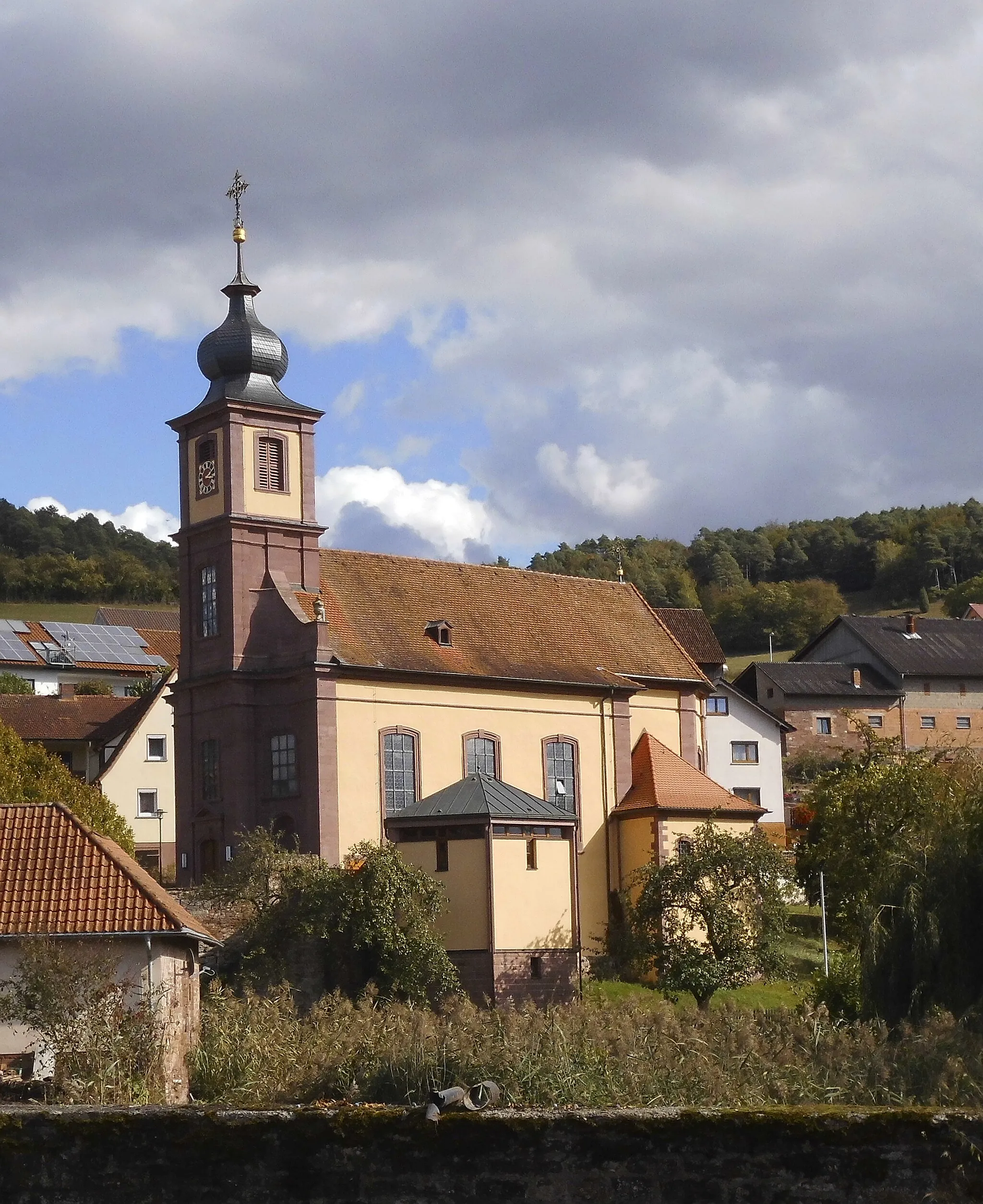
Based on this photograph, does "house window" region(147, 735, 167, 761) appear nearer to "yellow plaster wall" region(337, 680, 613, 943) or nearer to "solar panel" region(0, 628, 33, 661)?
"yellow plaster wall" region(337, 680, 613, 943)

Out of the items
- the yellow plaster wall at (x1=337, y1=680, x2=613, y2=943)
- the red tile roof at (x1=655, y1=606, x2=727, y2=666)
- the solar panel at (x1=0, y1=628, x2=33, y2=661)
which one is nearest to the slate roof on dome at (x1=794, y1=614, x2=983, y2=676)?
the red tile roof at (x1=655, y1=606, x2=727, y2=666)

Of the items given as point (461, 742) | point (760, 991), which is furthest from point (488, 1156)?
point (461, 742)

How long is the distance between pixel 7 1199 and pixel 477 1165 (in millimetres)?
4176

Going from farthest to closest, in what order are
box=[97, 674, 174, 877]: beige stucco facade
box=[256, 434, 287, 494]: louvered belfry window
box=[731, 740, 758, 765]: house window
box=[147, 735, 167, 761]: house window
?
box=[731, 740, 758, 765]: house window < box=[147, 735, 167, 761]: house window < box=[97, 674, 174, 877]: beige stucco facade < box=[256, 434, 287, 494]: louvered belfry window

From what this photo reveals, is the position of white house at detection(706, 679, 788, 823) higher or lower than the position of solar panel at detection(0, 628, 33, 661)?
lower

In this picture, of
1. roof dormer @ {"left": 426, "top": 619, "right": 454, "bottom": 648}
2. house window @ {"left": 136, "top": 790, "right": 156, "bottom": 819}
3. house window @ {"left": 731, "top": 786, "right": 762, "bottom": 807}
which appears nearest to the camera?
roof dormer @ {"left": 426, "top": 619, "right": 454, "bottom": 648}

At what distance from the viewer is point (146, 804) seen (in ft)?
204

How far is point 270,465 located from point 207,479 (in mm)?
1668

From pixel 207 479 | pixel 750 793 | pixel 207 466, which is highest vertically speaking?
pixel 207 466

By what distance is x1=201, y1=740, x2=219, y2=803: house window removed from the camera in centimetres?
4425

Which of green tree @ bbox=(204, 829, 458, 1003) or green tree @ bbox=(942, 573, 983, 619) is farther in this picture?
green tree @ bbox=(942, 573, 983, 619)

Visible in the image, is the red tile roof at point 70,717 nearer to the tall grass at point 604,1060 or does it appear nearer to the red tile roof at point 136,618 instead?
the tall grass at point 604,1060

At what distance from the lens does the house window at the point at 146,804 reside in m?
61.5

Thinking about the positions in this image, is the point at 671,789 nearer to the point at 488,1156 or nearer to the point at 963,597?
the point at 488,1156
